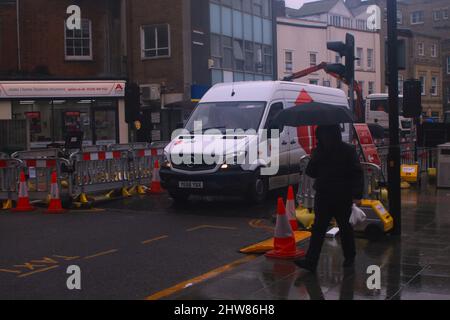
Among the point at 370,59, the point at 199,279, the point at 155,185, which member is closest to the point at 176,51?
the point at 155,185

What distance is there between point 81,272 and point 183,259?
1403mm

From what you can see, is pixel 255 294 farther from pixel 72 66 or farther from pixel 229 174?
pixel 72 66

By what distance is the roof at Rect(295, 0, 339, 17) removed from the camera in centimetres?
5056

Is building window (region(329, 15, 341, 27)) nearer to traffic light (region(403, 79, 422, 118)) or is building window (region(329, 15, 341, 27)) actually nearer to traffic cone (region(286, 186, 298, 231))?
traffic light (region(403, 79, 422, 118))

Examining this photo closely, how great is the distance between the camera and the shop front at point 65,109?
91.5ft

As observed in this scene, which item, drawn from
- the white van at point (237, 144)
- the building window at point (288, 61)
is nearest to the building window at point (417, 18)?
the building window at point (288, 61)

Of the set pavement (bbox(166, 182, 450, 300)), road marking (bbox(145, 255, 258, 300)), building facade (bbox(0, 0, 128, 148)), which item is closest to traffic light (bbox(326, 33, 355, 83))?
pavement (bbox(166, 182, 450, 300))

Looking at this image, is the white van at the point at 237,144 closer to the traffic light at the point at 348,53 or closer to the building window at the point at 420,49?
the traffic light at the point at 348,53

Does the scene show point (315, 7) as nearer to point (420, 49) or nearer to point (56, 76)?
point (420, 49)

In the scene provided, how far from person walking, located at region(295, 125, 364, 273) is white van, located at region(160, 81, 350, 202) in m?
4.96

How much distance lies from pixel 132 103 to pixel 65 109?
43.6 feet

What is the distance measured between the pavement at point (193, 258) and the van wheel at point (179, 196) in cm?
38

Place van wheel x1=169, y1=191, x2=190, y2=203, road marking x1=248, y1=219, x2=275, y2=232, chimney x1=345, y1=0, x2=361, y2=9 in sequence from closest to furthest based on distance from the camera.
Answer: road marking x1=248, y1=219, x2=275, y2=232 → van wheel x1=169, y1=191, x2=190, y2=203 → chimney x1=345, y1=0, x2=361, y2=9
